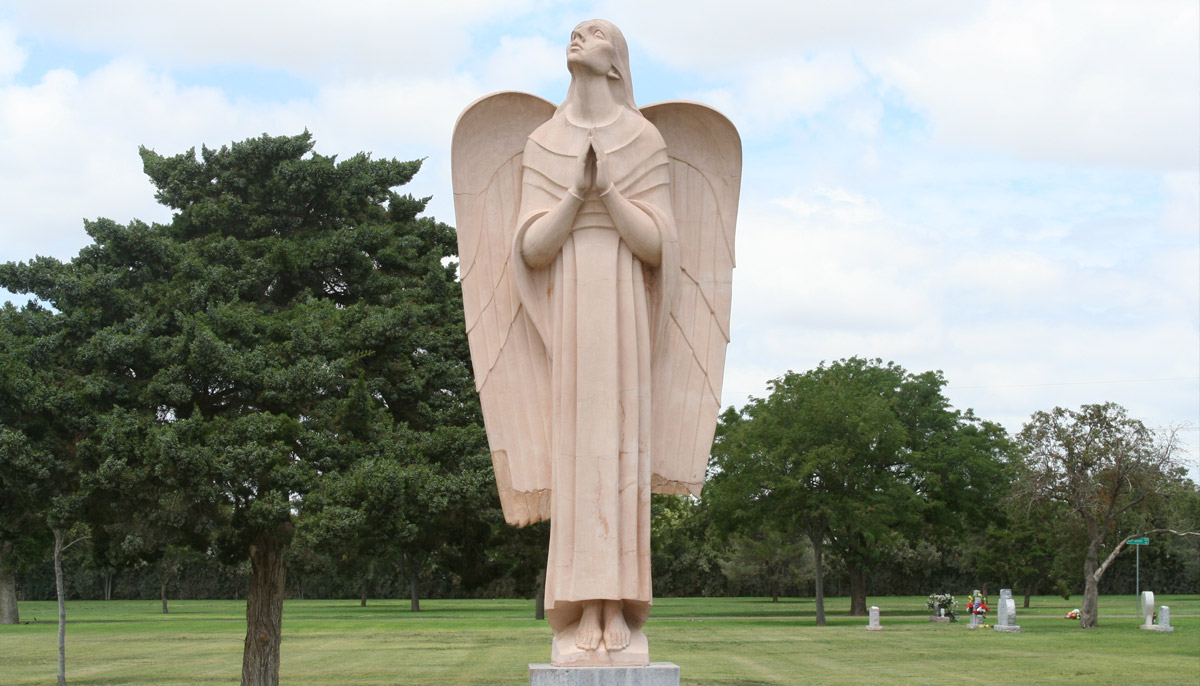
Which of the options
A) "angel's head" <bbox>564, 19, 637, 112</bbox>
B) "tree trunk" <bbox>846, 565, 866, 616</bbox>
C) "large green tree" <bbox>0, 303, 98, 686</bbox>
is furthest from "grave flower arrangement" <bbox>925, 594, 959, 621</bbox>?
"angel's head" <bbox>564, 19, 637, 112</bbox>

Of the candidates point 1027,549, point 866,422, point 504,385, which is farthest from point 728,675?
point 1027,549

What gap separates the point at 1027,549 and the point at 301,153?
143ft

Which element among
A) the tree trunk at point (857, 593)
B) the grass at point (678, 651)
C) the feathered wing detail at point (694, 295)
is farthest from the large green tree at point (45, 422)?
the tree trunk at point (857, 593)

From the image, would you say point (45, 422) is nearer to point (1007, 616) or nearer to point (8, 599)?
point (1007, 616)

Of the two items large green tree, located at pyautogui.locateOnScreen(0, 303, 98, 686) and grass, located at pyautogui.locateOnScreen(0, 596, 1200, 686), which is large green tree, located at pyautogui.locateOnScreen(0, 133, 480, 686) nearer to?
large green tree, located at pyautogui.locateOnScreen(0, 303, 98, 686)

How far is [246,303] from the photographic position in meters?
19.6

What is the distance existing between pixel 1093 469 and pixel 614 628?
34.5 m

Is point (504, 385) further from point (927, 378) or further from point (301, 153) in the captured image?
point (927, 378)

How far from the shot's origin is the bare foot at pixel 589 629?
790 centimetres

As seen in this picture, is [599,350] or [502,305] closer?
[599,350]

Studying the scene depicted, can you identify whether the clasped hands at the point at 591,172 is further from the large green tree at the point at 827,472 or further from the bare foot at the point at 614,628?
the large green tree at the point at 827,472

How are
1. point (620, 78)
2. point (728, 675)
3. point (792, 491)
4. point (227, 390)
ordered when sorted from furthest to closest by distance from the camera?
point (792, 491)
point (728, 675)
point (227, 390)
point (620, 78)

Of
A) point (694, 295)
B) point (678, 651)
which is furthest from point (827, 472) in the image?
point (694, 295)

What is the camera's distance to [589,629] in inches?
313
